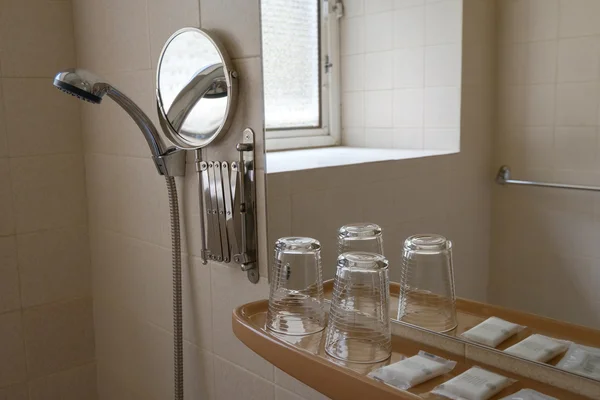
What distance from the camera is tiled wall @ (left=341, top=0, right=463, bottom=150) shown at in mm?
998

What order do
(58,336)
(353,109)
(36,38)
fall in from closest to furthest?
(353,109) → (36,38) → (58,336)

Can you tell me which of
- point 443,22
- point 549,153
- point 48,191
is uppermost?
point 443,22

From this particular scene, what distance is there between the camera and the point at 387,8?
107cm

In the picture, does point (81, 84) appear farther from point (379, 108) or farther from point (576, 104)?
point (576, 104)

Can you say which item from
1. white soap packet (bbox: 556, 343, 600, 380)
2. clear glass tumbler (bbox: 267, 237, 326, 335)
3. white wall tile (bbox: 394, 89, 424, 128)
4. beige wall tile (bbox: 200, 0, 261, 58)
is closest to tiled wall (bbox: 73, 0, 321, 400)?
beige wall tile (bbox: 200, 0, 261, 58)

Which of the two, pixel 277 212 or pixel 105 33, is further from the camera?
pixel 105 33

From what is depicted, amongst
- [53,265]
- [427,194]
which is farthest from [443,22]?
[53,265]

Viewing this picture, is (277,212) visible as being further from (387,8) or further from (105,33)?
(105,33)

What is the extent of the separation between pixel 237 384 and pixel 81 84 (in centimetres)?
70

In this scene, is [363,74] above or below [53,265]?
above

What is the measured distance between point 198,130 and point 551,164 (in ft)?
2.31

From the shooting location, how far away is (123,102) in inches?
51.4

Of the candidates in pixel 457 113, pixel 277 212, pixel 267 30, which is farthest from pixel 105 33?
pixel 457 113

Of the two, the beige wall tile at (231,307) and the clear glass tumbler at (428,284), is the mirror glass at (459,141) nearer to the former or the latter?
the clear glass tumbler at (428,284)
